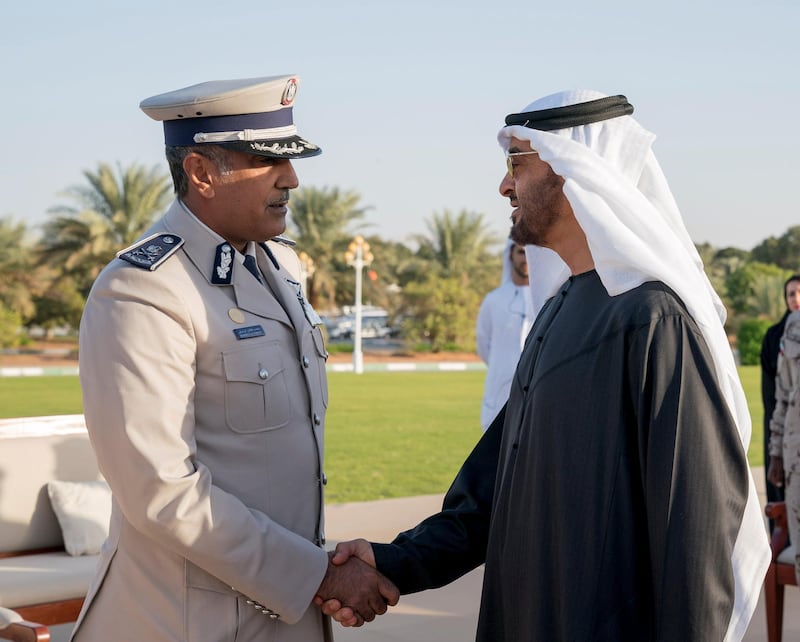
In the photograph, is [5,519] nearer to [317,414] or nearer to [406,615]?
[406,615]

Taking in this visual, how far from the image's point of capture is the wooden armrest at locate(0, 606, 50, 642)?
3.38 metres

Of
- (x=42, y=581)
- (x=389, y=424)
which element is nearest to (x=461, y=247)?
(x=389, y=424)

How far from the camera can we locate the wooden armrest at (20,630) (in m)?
3.38

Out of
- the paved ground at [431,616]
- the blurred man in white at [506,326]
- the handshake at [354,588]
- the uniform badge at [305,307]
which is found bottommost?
the paved ground at [431,616]

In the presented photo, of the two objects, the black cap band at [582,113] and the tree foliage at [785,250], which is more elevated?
the black cap band at [582,113]

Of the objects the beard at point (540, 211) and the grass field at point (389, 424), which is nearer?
the beard at point (540, 211)

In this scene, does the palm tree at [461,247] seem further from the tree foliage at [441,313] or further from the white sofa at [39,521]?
the white sofa at [39,521]

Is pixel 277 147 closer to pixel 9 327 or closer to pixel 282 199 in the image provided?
pixel 282 199

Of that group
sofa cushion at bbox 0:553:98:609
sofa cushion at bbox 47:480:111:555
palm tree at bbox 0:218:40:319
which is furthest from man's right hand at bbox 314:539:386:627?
palm tree at bbox 0:218:40:319

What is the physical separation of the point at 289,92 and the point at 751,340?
116 ft

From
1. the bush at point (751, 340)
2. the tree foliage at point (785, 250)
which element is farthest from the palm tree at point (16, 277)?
the tree foliage at point (785, 250)

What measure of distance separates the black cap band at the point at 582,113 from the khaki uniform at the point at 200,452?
0.73 meters

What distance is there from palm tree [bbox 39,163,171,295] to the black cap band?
30.7 meters

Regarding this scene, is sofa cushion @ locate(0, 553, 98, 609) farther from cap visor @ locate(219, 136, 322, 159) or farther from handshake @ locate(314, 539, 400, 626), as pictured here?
cap visor @ locate(219, 136, 322, 159)
